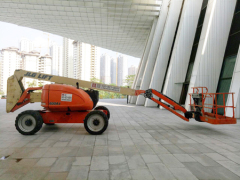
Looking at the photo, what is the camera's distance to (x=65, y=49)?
254ft

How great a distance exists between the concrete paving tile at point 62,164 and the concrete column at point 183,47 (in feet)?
44.3

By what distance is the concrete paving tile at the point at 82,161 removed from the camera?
144 inches

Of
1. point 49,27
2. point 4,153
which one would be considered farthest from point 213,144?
point 49,27

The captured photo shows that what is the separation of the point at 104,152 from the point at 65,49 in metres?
79.8

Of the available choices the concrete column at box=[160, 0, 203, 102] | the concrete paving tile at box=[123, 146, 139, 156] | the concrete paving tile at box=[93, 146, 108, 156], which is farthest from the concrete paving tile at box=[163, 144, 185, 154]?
the concrete column at box=[160, 0, 203, 102]

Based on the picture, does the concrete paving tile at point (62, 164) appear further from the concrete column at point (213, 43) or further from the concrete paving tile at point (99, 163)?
the concrete column at point (213, 43)

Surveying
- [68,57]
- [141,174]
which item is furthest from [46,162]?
[68,57]

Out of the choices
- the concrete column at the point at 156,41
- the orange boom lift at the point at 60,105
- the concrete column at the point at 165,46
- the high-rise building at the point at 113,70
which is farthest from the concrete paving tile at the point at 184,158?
the high-rise building at the point at 113,70

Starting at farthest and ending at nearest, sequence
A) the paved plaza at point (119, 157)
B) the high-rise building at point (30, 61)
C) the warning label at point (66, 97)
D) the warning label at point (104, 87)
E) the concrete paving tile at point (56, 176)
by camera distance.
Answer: the high-rise building at point (30, 61)
the warning label at point (104, 87)
the warning label at point (66, 97)
the paved plaza at point (119, 157)
the concrete paving tile at point (56, 176)

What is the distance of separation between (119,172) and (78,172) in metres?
→ 0.81

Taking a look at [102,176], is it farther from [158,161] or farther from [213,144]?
[213,144]

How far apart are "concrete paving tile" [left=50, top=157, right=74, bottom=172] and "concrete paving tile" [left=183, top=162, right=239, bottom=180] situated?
8.38ft

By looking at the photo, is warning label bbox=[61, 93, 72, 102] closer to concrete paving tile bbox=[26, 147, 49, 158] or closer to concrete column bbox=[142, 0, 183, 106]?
concrete paving tile bbox=[26, 147, 49, 158]

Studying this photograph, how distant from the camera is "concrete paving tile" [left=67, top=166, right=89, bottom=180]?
10.3 ft
